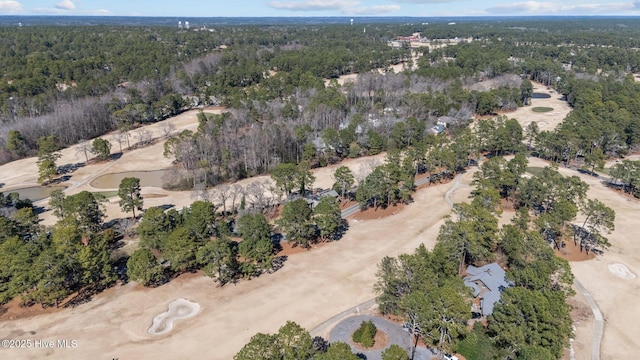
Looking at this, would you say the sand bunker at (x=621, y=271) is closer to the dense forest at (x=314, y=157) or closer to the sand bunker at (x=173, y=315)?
the dense forest at (x=314, y=157)

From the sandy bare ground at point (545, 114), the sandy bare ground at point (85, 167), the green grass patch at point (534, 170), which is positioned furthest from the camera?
the sandy bare ground at point (545, 114)

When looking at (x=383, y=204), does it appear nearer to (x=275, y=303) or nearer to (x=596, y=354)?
(x=275, y=303)

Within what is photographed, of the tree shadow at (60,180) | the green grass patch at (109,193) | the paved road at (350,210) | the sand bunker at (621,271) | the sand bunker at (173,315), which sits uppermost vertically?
the tree shadow at (60,180)

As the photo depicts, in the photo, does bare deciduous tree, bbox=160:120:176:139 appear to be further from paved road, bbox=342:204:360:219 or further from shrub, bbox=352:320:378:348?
shrub, bbox=352:320:378:348

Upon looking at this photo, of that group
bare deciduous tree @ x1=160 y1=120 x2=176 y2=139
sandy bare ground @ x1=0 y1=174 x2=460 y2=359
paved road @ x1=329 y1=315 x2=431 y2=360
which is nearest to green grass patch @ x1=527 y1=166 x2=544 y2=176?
sandy bare ground @ x1=0 y1=174 x2=460 y2=359

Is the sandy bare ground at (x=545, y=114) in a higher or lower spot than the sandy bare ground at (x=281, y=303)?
higher

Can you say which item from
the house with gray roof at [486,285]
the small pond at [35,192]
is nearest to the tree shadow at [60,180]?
the small pond at [35,192]

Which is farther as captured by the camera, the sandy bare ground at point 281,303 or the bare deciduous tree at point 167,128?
the bare deciduous tree at point 167,128

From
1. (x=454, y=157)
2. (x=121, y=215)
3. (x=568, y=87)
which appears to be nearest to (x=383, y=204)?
(x=454, y=157)

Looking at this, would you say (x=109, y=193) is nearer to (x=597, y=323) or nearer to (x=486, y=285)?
(x=486, y=285)
